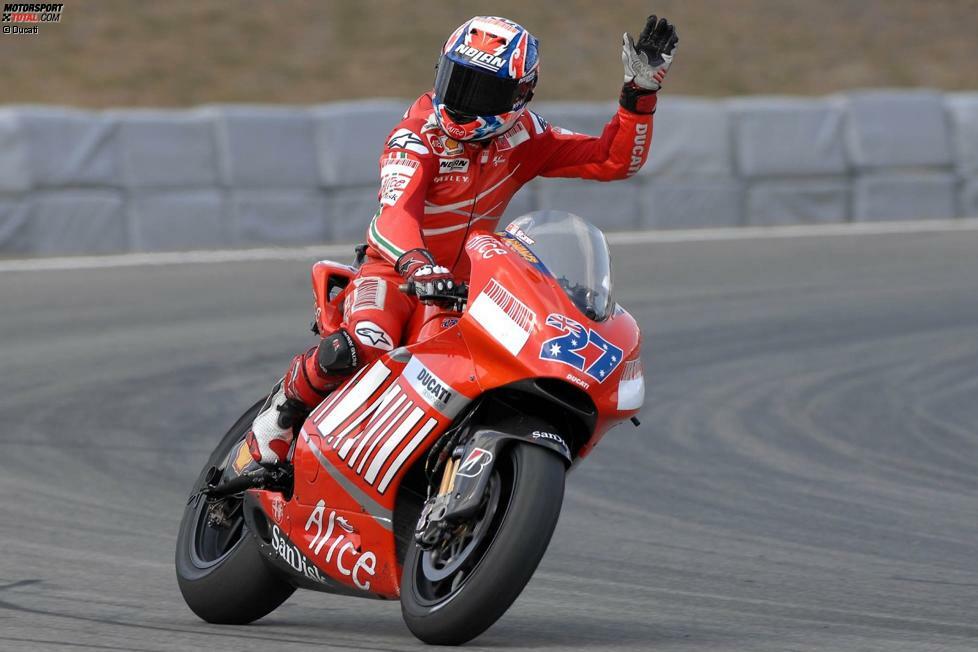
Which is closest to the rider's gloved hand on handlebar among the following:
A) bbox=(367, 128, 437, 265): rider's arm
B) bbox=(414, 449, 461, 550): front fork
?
bbox=(367, 128, 437, 265): rider's arm

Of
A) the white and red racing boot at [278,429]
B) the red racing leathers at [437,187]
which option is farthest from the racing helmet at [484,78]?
the white and red racing boot at [278,429]

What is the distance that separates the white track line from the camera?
12734mm

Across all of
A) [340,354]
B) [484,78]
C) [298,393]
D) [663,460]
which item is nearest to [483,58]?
[484,78]

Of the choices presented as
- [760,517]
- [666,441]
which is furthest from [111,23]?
[760,517]

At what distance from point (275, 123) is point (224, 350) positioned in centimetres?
387

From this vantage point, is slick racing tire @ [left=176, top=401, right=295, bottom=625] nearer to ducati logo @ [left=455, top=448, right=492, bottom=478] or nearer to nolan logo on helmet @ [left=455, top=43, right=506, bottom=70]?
ducati logo @ [left=455, top=448, right=492, bottom=478]

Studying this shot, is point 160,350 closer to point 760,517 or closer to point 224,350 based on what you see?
point 224,350

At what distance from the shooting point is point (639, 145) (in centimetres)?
534

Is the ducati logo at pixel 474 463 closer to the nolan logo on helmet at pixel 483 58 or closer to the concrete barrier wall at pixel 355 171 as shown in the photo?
the nolan logo on helmet at pixel 483 58

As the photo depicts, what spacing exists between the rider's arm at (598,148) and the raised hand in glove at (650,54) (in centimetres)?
13

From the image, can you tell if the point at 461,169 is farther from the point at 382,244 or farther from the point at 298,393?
the point at 298,393

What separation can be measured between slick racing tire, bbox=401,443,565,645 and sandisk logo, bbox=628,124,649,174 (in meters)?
1.51

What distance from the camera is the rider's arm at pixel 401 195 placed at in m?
4.70

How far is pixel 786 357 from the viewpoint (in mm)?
10039
